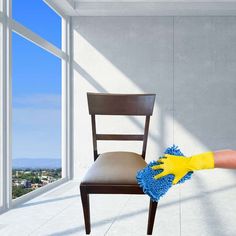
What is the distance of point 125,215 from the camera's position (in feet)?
10.8

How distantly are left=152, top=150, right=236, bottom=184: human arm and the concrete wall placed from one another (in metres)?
4.35

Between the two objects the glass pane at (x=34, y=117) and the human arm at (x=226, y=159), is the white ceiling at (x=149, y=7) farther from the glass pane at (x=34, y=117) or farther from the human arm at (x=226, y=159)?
the human arm at (x=226, y=159)

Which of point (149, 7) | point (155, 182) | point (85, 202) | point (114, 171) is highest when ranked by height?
point (149, 7)

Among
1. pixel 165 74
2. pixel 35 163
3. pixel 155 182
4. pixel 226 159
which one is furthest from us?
pixel 165 74

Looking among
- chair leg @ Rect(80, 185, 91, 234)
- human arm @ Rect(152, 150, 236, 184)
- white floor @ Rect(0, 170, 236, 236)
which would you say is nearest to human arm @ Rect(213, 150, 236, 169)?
human arm @ Rect(152, 150, 236, 184)

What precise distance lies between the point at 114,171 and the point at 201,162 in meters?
1.43

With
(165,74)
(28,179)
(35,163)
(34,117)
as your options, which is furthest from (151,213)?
(34,117)

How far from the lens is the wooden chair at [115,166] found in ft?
7.49

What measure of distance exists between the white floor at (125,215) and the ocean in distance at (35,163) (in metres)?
0.31

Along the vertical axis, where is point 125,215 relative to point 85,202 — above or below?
below

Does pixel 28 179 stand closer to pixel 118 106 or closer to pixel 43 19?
pixel 118 106

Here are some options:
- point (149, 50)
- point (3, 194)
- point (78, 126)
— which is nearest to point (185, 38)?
point (149, 50)

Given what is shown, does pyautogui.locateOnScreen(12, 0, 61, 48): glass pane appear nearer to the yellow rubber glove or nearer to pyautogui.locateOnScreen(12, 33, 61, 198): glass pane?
pyautogui.locateOnScreen(12, 33, 61, 198): glass pane

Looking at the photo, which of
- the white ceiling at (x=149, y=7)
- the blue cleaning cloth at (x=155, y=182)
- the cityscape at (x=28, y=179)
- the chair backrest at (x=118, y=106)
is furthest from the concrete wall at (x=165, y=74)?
the blue cleaning cloth at (x=155, y=182)
